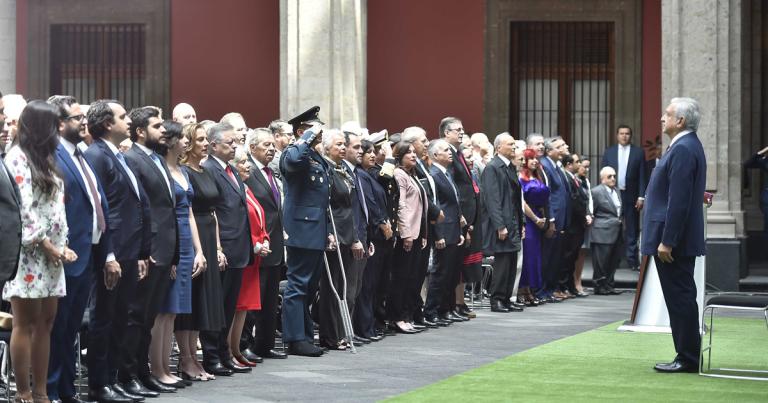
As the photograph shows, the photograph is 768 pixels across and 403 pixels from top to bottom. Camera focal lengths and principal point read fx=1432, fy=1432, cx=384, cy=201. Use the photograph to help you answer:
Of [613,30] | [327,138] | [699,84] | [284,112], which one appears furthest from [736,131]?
[327,138]

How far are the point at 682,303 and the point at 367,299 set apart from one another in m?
3.12

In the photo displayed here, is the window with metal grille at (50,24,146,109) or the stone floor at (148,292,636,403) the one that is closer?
the stone floor at (148,292,636,403)

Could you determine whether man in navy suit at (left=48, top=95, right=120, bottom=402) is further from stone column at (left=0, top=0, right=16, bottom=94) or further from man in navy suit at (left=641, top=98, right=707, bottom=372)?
stone column at (left=0, top=0, right=16, bottom=94)

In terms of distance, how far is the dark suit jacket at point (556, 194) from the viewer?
52.6ft

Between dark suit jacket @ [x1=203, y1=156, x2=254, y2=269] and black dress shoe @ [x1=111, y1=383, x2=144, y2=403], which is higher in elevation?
dark suit jacket @ [x1=203, y1=156, x2=254, y2=269]

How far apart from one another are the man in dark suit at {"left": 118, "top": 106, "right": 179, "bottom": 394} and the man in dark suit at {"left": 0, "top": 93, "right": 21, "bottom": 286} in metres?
1.28

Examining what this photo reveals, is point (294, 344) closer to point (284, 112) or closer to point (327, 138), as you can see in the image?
point (327, 138)

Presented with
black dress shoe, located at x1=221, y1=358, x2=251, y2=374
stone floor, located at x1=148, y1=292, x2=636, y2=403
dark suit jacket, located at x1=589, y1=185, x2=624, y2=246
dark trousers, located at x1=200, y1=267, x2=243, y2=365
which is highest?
dark suit jacket, located at x1=589, y1=185, x2=624, y2=246

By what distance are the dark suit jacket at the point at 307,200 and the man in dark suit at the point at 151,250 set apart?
6.06ft

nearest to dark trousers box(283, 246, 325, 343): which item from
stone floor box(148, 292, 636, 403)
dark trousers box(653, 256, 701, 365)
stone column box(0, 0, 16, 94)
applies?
stone floor box(148, 292, 636, 403)

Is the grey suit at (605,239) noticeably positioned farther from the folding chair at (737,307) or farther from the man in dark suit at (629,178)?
the folding chair at (737,307)

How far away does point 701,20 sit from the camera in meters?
17.1

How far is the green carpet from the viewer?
866cm

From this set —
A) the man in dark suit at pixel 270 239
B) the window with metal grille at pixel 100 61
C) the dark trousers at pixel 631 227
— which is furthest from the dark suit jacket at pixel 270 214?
the window with metal grille at pixel 100 61
